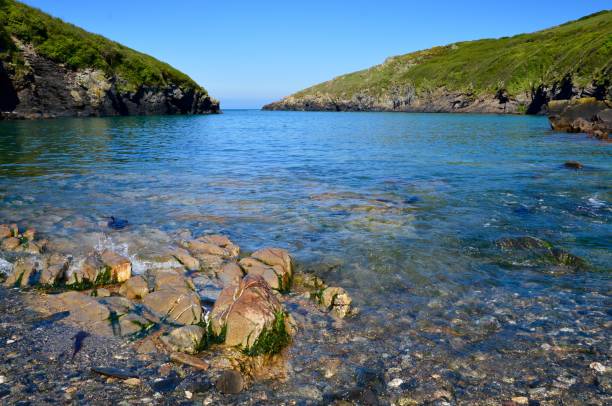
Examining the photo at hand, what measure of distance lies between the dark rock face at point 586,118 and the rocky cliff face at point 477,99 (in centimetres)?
3139

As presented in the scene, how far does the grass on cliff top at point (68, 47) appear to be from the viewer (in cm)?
6519

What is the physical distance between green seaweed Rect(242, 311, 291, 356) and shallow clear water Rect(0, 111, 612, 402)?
1.21 m

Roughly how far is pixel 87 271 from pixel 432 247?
8.06 m

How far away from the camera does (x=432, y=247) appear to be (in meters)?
10.4

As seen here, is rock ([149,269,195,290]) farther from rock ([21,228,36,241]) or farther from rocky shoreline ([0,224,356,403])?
rock ([21,228,36,241])

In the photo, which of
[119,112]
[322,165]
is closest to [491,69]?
[119,112]

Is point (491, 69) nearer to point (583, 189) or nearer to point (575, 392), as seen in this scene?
point (583, 189)

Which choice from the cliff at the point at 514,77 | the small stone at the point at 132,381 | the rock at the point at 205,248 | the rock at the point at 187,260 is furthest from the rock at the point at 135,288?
the cliff at the point at 514,77

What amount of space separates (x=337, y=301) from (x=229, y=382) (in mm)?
2821

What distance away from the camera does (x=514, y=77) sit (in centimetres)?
14125

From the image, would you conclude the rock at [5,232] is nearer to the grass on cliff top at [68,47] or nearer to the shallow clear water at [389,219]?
the shallow clear water at [389,219]

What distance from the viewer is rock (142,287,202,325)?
6582mm

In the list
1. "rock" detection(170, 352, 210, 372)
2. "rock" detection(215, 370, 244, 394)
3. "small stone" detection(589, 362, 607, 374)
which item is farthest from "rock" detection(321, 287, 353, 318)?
"small stone" detection(589, 362, 607, 374)

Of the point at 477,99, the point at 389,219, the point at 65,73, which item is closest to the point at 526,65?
the point at 477,99
